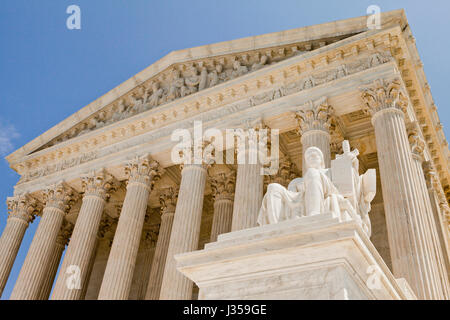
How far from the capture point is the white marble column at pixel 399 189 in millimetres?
13086

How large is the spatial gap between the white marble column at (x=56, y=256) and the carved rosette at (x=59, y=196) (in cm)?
383

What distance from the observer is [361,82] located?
18.0m

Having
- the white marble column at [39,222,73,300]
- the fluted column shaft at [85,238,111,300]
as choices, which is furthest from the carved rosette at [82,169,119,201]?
the fluted column shaft at [85,238,111,300]

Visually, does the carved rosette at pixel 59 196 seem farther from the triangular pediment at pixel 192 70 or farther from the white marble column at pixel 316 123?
the white marble column at pixel 316 123

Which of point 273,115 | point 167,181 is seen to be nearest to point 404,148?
point 273,115

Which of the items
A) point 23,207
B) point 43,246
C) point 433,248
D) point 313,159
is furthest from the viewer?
point 23,207

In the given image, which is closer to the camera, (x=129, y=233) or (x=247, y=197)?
(x=247, y=197)

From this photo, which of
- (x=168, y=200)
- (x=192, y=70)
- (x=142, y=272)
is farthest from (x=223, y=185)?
(x=142, y=272)

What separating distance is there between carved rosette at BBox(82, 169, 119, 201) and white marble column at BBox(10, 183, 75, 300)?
1887 mm

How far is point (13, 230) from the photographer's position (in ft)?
82.6

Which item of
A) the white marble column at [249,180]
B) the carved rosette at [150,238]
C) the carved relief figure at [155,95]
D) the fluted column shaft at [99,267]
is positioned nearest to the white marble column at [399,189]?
the white marble column at [249,180]

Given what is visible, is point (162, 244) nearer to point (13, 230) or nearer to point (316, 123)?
point (13, 230)

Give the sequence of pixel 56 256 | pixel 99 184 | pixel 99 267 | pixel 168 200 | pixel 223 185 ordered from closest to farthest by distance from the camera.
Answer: pixel 99 184 < pixel 223 185 < pixel 168 200 < pixel 56 256 < pixel 99 267

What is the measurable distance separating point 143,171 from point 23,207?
8.31 metres
